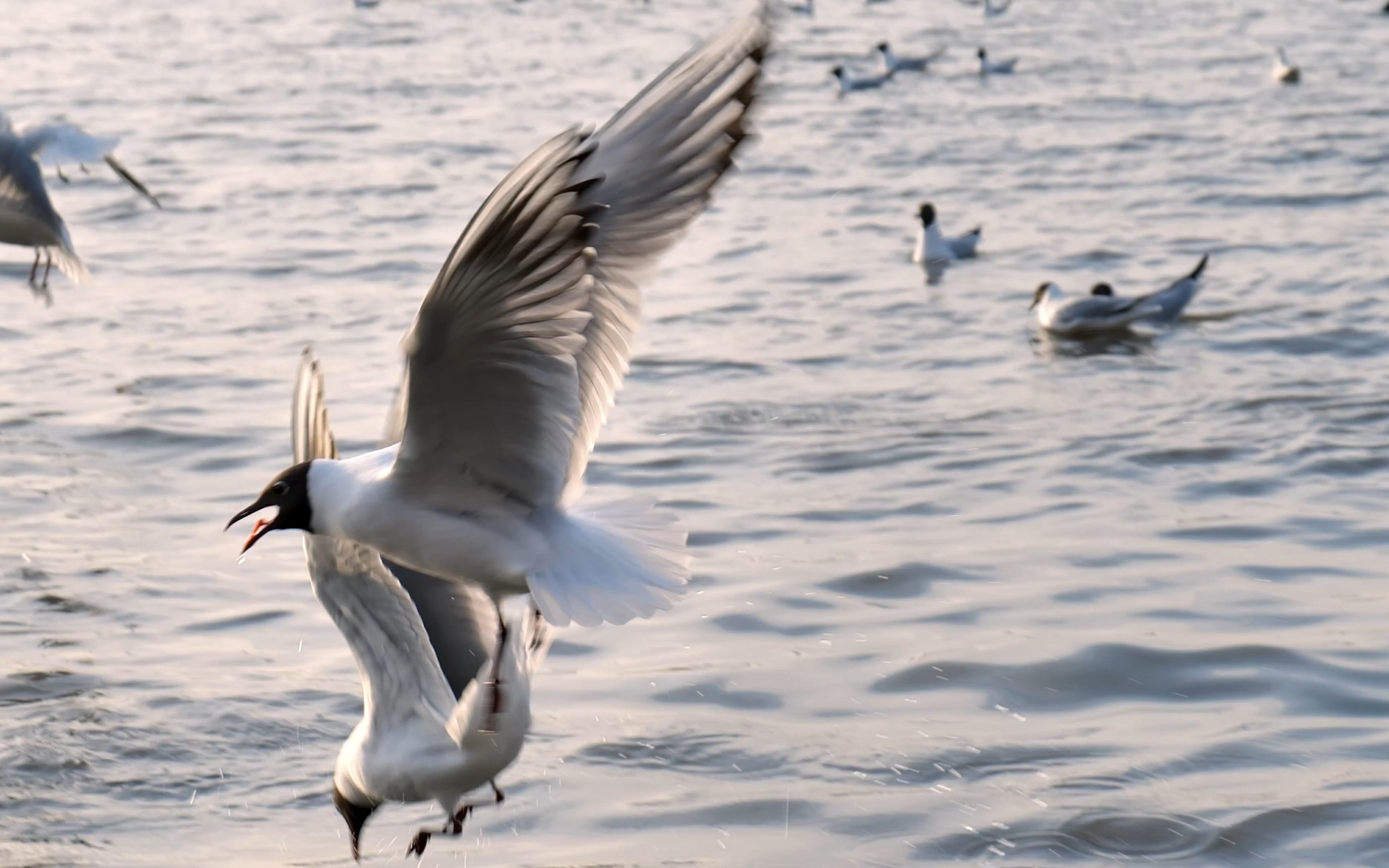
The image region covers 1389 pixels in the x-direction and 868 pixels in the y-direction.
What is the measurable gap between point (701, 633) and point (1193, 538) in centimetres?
197

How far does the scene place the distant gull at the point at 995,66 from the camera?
22.2 m

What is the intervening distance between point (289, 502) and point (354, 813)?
2.74 ft

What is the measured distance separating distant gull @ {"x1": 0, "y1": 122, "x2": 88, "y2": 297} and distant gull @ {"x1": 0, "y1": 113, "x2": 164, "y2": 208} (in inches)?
1.7

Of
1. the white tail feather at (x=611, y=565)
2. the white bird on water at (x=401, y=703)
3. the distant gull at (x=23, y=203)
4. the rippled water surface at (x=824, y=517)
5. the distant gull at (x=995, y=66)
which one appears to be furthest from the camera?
the distant gull at (x=995, y=66)

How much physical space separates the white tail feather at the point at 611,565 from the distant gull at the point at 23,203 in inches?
258

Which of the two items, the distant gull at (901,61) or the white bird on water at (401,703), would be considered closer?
the white bird on water at (401,703)

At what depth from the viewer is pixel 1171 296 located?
37.3 ft

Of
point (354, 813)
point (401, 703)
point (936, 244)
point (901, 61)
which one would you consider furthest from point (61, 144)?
point (901, 61)

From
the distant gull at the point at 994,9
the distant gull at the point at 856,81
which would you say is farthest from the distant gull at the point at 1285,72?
the distant gull at the point at 994,9

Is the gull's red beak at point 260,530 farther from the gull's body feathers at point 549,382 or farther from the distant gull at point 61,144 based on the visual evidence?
the distant gull at point 61,144

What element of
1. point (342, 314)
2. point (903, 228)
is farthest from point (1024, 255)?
point (342, 314)

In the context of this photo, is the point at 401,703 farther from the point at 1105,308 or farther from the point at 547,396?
the point at 1105,308

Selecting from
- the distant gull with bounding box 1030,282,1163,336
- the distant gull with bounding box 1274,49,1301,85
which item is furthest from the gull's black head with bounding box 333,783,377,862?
the distant gull with bounding box 1274,49,1301,85

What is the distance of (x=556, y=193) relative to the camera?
12.8 ft
